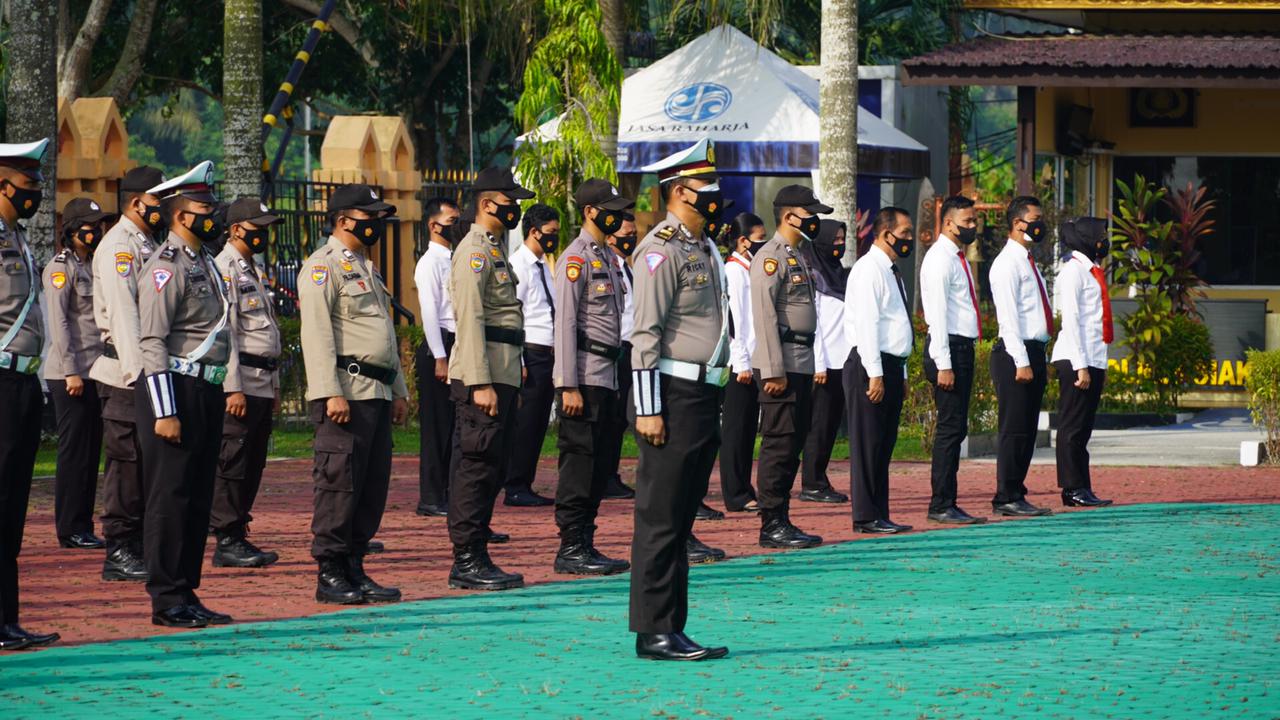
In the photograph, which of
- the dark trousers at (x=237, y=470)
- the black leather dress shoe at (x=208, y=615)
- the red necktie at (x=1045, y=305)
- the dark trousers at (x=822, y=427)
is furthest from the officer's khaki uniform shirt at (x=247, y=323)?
the red necktie at (x=1045, y=305)

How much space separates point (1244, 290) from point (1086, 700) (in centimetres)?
1901

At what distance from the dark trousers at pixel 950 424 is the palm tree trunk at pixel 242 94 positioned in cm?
712

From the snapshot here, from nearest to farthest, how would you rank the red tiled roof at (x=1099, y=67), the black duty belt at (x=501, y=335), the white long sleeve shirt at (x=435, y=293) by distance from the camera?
the black duty belt at (x=501, y=335)
the white long sleeve shirt at (x=435, y=293)
the red tiled roof at (x=1099, y=67)

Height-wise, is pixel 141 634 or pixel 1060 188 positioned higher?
pixel 1060 188

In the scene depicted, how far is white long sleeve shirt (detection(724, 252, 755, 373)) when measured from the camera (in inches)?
516

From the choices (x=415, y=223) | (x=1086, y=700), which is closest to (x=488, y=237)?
(x=1086, y=700)

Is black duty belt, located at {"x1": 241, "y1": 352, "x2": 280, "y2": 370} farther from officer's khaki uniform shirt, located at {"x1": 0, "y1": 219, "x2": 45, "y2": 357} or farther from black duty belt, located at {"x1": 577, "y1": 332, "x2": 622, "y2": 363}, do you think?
officer's khaki uniform shirt, located at {"x1": 0, "y1": 219, "x2": 45, "y2": 357}

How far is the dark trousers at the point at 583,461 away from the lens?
426 inches

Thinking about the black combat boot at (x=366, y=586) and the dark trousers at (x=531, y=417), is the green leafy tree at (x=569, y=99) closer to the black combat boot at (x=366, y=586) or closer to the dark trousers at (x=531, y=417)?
the dark trousers at (x=531, y=417)

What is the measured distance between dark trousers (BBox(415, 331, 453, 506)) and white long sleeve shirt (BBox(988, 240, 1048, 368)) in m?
3.78

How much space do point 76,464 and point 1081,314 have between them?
6.97 meters

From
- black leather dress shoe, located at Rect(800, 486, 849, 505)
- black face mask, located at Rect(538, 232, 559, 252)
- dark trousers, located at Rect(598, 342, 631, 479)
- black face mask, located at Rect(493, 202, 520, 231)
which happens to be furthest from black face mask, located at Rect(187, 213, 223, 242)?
black leather dress shoe, located at Rect(800, 486, 849, 505)

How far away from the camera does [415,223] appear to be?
877 inches

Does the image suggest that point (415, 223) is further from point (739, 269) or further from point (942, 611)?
point (942, 611)
